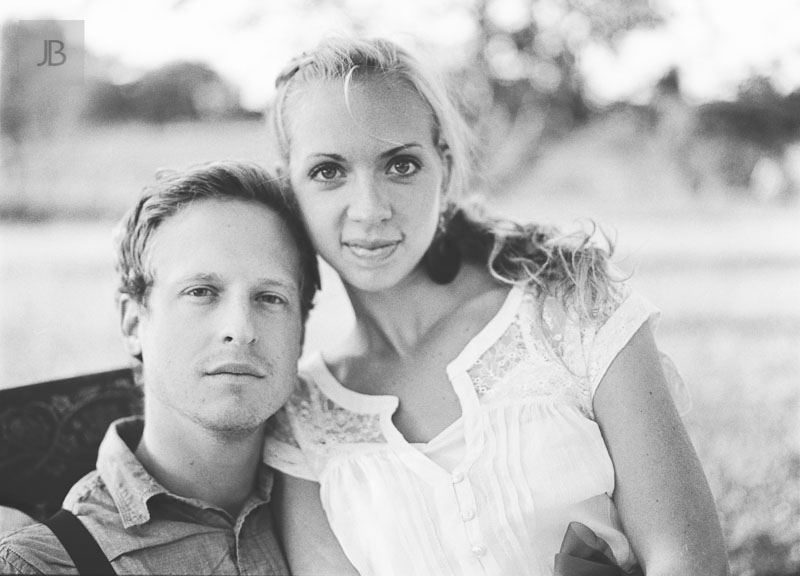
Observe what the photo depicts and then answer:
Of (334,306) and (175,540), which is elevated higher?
(334,306)

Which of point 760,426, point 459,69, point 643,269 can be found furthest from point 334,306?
point 643,269

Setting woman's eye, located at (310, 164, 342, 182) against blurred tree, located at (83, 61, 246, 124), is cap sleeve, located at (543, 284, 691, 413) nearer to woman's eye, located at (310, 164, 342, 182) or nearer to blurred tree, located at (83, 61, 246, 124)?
woman's eye, located at (310, 164, 342, 182)

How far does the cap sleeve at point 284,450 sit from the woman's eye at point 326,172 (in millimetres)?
609

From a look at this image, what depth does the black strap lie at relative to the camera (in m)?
1.75

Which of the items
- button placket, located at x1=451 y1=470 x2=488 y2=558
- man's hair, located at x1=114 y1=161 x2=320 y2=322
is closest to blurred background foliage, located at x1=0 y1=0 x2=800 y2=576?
man's hair, located at x1=114 y1=161 x2=320 y2=322

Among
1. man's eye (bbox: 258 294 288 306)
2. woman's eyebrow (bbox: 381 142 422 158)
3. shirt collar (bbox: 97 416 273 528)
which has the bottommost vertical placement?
shirt collar (bbox: 97 416 273 528)

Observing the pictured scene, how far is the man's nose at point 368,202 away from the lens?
6.44ft

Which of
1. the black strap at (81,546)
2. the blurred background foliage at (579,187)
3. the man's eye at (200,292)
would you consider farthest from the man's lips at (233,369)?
the blurred background foliage at (579,187)

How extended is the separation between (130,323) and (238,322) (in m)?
0.35

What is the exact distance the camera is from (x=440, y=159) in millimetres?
2189

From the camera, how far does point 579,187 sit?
6.46m

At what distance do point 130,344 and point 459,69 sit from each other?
3201 mm

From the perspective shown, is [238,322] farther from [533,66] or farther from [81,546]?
[533,66]

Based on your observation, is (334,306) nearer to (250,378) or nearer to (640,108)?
(250,378)
